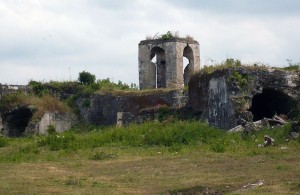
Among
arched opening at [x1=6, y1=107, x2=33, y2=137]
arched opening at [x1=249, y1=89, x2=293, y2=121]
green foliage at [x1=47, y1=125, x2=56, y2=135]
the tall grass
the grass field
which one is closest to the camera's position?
the grass field

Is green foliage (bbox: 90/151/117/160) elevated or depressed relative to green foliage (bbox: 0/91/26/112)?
depressed

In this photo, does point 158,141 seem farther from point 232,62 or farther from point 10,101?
point 10,101

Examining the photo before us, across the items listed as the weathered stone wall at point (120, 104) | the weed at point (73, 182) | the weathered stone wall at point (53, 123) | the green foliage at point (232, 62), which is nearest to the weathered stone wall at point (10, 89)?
the weathered stone wall at point (53, 123)

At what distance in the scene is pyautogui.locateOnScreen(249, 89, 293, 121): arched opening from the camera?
23.2 meters

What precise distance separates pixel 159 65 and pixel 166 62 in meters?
1.44

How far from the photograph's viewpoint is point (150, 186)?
12398 mm

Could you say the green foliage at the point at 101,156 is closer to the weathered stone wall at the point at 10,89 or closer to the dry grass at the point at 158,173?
the dry grass at the point at 158,173

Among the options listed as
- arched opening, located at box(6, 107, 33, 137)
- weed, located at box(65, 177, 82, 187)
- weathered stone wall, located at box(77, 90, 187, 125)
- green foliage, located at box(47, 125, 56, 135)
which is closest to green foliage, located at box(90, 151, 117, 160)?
weed, located at box(65, 177, 82, 187)

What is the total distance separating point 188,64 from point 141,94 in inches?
219

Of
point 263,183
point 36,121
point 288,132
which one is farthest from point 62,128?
point 263,183

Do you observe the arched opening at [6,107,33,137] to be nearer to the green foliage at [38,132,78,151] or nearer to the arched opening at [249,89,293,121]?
the green foliage at [38,132,78,151]

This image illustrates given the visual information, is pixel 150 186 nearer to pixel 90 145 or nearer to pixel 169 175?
pixel 169 175

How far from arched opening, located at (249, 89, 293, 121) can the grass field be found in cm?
361

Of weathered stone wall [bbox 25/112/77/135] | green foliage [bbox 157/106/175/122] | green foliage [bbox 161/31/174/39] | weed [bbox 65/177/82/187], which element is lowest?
weed [bbox 65/177/82/187]
